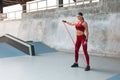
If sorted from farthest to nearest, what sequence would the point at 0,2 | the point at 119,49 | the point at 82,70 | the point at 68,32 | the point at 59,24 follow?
the point at 0,2 < the point at 59,24 < the point at 68,32 < the point at 119,49 < the point at 82,70

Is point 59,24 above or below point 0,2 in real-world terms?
below

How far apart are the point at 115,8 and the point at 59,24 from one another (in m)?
3.22

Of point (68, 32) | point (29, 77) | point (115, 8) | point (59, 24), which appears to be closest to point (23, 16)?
point (59, 24)

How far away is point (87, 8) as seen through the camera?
28.7 ft

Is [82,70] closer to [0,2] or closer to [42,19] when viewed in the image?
[42,19]

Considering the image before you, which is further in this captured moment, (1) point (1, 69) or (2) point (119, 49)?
(2) point (119, 49)

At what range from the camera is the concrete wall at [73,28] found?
7746 mm

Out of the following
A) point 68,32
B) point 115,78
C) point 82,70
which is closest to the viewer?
point 115,78

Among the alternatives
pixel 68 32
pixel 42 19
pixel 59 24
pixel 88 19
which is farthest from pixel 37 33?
pixel 88 19

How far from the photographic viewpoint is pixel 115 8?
305 inches

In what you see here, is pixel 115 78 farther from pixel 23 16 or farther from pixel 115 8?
pixel 23 16

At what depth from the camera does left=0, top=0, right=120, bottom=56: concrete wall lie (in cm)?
775

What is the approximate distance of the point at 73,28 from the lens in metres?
9.27

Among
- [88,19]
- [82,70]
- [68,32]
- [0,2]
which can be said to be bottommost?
[82,70]
